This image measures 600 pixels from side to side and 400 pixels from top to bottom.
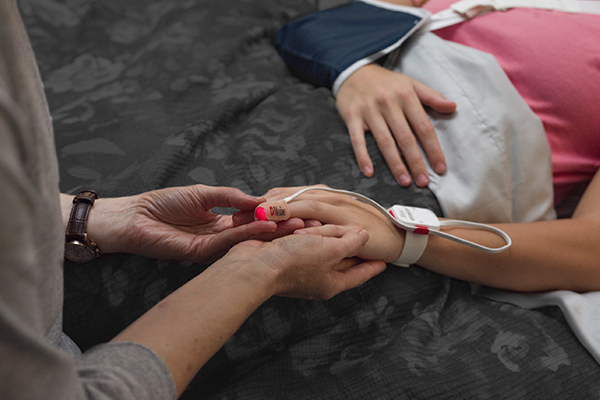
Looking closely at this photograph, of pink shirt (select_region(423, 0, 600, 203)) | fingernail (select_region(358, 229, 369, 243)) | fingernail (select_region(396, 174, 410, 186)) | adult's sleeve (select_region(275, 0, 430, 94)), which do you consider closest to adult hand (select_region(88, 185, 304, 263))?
fingernail (select_region(358, 229, 369, 243))

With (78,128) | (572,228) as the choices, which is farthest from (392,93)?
(78,128)

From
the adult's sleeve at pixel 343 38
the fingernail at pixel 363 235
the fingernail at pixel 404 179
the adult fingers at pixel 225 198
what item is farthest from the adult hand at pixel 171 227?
the adult's sleeve at pixel 343 38

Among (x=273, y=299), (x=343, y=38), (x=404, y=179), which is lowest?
(x=273, y=299)

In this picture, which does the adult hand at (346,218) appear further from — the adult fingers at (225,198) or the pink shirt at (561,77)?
the pink shirt at (561,77)

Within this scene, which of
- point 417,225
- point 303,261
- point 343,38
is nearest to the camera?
point 303,261

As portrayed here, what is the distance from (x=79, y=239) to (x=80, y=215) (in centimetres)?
4

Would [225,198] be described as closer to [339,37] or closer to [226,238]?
[226,238]

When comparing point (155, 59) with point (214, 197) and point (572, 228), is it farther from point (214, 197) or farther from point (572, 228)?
point (572, 228)

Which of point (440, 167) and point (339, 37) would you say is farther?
point (339, 37)

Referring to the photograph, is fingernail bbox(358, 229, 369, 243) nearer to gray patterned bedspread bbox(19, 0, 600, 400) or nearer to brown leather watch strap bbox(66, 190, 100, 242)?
gray patterned bedspread bbox(19, 0, 600, 400)

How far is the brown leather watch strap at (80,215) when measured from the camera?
0.63 metres

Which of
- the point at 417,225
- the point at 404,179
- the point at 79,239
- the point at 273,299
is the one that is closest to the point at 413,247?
the point at 417,225

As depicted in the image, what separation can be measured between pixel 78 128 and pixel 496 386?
Result: 92 cm

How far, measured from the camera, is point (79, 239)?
0.63 m
